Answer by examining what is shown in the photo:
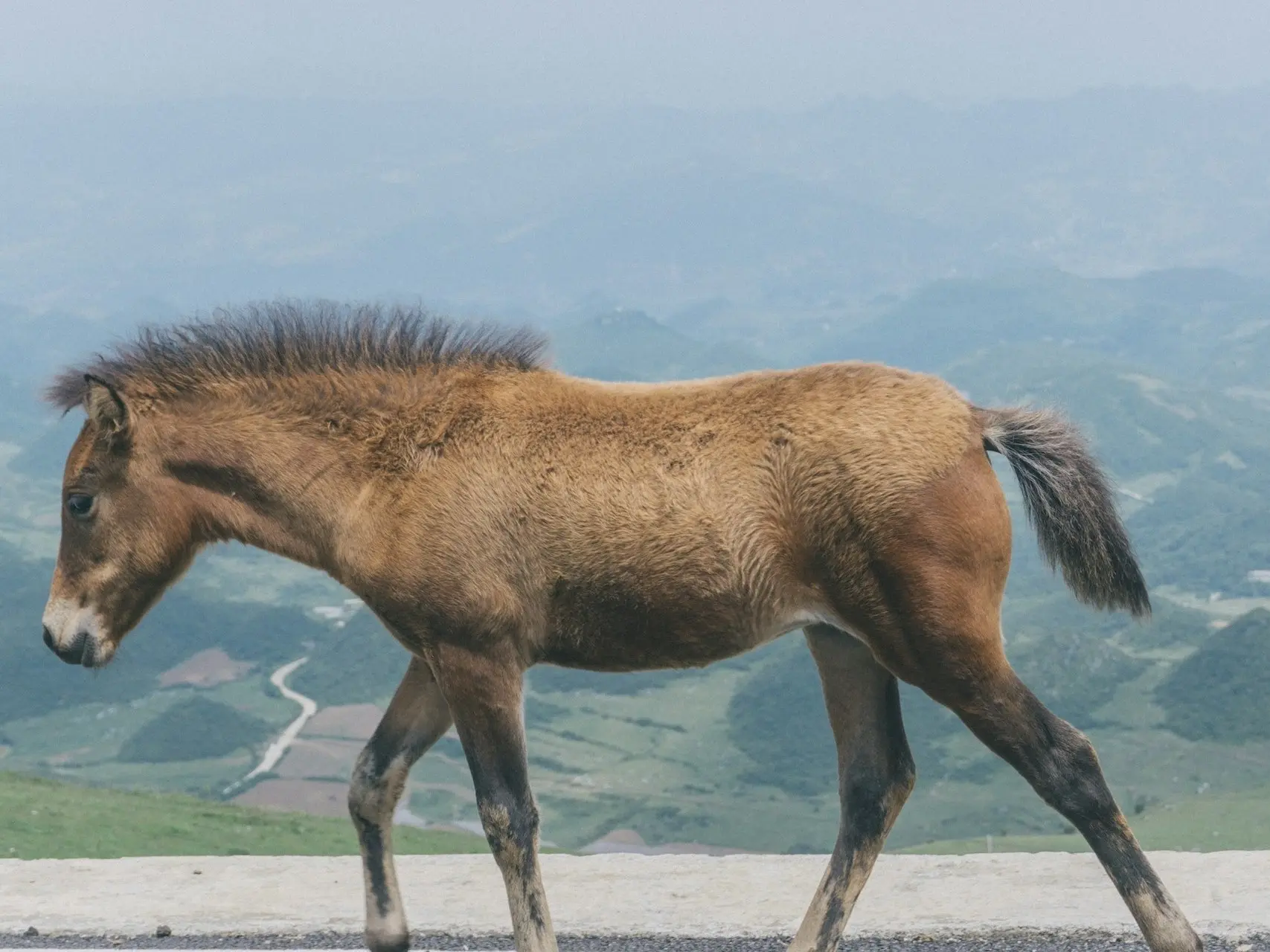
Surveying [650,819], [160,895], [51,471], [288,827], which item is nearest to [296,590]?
[51,471]

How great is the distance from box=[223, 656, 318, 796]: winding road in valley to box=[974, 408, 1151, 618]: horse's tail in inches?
824

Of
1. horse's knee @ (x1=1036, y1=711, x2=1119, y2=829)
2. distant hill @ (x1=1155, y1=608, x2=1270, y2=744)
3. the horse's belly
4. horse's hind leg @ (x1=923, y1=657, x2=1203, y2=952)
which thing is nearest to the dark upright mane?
the horse's belly

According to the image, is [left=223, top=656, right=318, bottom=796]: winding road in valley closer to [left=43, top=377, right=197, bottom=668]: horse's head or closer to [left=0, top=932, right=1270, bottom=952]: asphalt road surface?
[left=0, top=932, right=1270, bottom=952]: asphalt road surface

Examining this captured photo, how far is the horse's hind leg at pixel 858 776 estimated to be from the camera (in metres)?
4.96

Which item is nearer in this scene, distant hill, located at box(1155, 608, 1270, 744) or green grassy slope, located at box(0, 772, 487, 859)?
green grassy slope, located at box(0, 772, 487, 859)

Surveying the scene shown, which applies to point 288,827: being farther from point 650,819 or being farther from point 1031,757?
point 650,819

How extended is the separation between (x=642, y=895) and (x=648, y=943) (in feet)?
1.46

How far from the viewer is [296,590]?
4616 cm

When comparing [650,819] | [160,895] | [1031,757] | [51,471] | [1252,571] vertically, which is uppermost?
[1031,757]

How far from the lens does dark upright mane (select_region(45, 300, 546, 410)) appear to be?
5027mm

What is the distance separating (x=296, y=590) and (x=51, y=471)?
18395 mm

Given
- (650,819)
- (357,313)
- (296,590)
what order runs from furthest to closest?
(296,590) < (650,819) < (357,313)

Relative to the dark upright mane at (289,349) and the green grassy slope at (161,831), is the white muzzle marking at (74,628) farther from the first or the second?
the green grassy slope at (161,831)

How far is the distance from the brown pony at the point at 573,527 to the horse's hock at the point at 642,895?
0.71 m
